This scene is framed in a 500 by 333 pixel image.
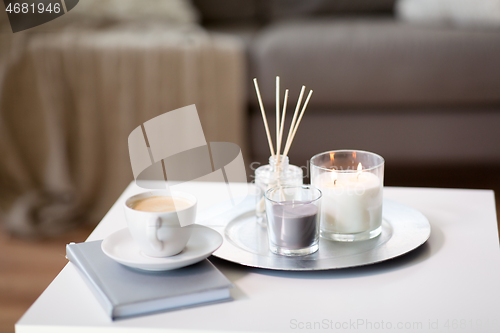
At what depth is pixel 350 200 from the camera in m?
0.64

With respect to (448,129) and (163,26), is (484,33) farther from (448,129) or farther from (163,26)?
(163,26)

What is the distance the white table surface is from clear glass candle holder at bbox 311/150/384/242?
0.20 feet

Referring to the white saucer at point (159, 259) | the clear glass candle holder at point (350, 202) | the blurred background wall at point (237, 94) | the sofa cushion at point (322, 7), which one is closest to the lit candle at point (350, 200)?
the clear glass candle holder at point (350, 202)

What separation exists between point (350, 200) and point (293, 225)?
0.29 feet

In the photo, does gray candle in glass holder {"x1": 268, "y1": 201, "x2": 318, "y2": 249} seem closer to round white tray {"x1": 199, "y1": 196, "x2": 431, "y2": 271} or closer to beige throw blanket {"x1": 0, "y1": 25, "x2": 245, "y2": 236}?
round white tray {"x1": 199, "y1": 196, "x2": 431, "y2": 271}

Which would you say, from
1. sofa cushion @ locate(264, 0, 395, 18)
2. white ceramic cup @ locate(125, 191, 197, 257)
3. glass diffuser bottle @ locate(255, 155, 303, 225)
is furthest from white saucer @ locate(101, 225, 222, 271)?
sofa cushion @ locate(264, 0, 395, 18)

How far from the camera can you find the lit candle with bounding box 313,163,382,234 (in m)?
0.64

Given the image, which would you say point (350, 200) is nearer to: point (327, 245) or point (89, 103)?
point (327, 245)

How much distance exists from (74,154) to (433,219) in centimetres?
116

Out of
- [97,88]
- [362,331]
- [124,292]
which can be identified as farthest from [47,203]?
[362,331]

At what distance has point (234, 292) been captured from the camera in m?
0.55

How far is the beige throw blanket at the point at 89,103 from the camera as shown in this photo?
1532 mm

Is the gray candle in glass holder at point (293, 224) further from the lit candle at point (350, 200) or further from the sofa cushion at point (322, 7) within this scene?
the sofa cushion at point (322, 7)

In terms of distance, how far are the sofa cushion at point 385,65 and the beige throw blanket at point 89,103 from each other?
137mm
